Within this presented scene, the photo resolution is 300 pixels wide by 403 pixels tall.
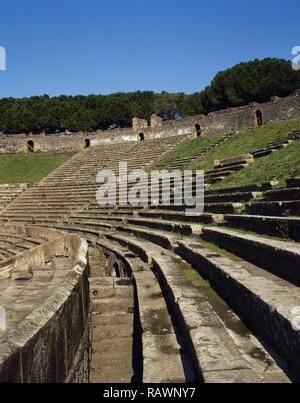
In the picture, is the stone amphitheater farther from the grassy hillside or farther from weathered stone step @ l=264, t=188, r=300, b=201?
the grassy hillside

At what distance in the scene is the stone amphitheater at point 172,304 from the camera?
3270 mm

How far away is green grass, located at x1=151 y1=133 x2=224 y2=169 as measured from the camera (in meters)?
25.4

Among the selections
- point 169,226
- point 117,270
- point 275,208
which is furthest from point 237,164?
point 275,208

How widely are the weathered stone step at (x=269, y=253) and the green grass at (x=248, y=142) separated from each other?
12694 mm

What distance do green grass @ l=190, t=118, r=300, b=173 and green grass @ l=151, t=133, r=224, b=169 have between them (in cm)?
166

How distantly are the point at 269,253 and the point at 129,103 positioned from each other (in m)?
57.0

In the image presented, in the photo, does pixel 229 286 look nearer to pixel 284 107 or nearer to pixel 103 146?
pixel 284 107

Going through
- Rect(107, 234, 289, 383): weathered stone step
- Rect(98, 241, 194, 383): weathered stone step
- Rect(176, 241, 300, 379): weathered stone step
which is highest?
Rect(176, 241, 300, 379): weathered stone step

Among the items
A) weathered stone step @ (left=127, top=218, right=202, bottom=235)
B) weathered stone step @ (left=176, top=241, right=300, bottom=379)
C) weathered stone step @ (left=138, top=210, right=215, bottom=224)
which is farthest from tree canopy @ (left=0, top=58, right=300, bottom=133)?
weathered stone step @ (left=176, top=241, right=300, bottom=379)

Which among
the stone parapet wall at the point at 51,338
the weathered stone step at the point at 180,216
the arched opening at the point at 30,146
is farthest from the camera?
the arched opening at the point at 30,146

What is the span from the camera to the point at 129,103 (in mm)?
60000

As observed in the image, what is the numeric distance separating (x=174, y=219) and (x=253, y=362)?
9.37m

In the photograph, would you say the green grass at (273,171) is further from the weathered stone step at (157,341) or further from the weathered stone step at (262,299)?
the weathered stone step at (157,341)

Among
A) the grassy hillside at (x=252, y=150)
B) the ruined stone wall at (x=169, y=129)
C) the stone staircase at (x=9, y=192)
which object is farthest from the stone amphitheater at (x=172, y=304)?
the ruined stone wall at (x=169, y=129)
